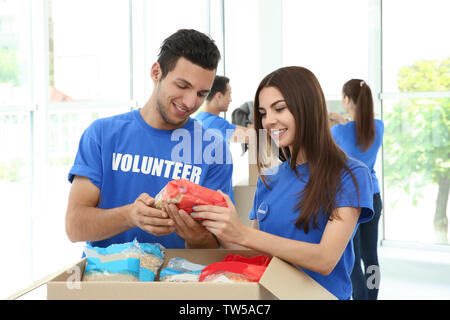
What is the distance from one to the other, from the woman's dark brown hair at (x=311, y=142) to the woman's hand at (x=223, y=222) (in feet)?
0.73

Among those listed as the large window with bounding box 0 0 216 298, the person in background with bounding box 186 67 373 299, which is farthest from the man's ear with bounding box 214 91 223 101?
the person in background with bounding box 186 67 373 299

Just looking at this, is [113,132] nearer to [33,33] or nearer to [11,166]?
[11,166]

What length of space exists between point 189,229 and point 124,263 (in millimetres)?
201

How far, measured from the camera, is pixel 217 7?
515 cm

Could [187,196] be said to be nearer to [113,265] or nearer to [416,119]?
[113,265]

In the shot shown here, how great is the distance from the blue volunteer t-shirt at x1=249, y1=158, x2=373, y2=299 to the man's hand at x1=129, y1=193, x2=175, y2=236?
0.93 ft

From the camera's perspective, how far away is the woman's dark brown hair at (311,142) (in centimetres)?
116

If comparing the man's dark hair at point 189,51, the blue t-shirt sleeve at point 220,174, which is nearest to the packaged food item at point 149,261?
the blue t-shirt sleeve at point 220,174

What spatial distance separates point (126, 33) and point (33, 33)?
36.5 inches

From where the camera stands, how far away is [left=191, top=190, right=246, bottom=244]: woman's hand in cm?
100

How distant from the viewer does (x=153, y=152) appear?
1382mm

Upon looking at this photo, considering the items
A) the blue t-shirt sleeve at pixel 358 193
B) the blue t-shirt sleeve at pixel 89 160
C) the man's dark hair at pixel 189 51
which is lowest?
the blue t-shirt sleeve at pixel 358 193

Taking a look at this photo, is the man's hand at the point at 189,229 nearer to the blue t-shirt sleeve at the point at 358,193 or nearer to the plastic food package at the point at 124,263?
the plastic food package at the point at 124,263

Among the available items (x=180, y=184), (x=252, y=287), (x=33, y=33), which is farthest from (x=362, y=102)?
(x=252, y=287)
